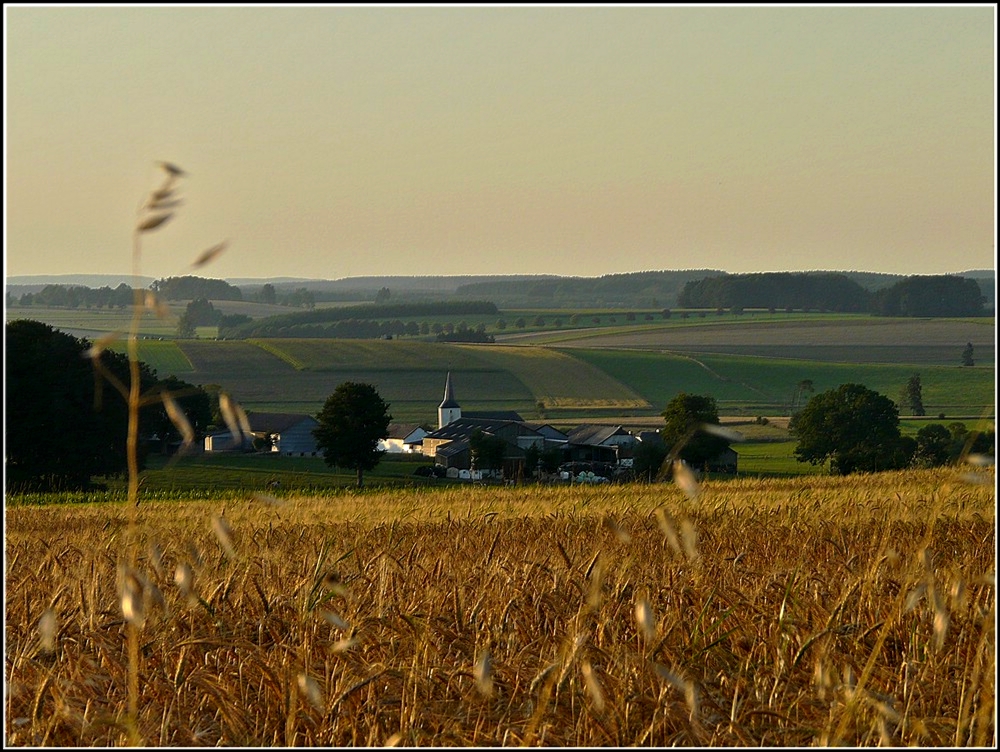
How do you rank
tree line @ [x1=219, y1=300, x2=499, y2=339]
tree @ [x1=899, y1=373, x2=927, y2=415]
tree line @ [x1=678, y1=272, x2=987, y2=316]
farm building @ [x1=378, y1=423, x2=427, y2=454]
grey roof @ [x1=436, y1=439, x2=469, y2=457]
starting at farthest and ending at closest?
tree line @ [x1=219, y1=300, x2=499, y2=339], tree line @ [x1=678, y1=272, x2=987, y2=316], farm building @ [x1=378, y1=423, x2=427, y2=454], tree @ [x1=899, y1=373, x2=927, y2=415], grey roof @ [x1=436, y1=439, x2=469, y2=457]

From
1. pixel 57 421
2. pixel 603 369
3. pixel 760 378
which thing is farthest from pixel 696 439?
pixel 603 369

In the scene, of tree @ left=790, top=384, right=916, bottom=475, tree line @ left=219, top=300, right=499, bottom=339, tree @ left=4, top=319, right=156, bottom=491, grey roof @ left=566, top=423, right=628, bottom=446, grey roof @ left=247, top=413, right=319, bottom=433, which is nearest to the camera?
tree @ left=4, top=319, right=156, bottom=491

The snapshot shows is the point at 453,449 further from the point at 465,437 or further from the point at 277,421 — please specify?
the point at 277,421

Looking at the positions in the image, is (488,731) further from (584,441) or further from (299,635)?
(584,441)

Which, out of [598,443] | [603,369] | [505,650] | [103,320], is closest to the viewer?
[505,650]

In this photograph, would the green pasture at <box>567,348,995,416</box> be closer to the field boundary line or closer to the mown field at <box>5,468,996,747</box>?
the field boundary line

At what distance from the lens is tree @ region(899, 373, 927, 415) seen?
8369cm

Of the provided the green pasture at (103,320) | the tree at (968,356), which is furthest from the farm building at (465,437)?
the tree at (968,356)

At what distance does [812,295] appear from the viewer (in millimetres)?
158625

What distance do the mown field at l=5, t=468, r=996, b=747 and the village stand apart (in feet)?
148

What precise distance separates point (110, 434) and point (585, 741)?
36.8 metres

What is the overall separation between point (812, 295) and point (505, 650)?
161709mm


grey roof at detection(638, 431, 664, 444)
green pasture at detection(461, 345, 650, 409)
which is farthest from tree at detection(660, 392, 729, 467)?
green pasture at detection(461, 345, 650, 409)

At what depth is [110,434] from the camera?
37.2 metres
